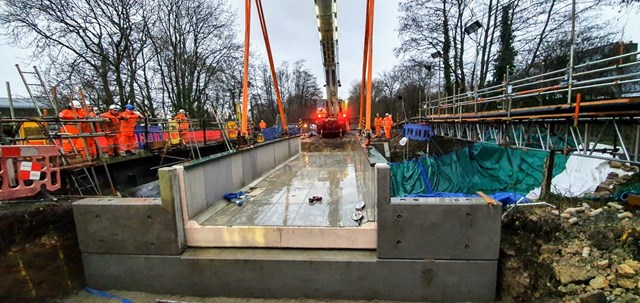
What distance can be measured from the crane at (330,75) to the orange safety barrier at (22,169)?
9797 millimetres

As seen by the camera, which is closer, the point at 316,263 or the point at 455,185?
the point at 316,263

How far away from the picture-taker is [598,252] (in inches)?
137

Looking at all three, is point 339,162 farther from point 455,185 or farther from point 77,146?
point 77,146

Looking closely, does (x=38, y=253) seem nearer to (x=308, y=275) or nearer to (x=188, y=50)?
(x=308, y=275)

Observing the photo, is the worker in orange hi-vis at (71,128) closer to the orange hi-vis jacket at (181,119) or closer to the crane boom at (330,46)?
the orange hi-vis jacket at (181,119)

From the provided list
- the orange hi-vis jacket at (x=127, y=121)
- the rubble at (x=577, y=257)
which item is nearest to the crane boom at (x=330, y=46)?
the orange hi-vis jacket at (x=127, y=121)

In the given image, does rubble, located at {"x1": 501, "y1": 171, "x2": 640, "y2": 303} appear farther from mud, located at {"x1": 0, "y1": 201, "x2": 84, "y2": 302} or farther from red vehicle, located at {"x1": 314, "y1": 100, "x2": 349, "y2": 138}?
red vehicle, located at {"x1": 314, "y1": 100, "x2": 349, "y2": 138}

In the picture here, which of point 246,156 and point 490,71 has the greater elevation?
point 490,71

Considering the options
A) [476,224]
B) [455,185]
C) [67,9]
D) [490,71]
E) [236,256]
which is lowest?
[455,185]

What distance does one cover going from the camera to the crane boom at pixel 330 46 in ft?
38.0

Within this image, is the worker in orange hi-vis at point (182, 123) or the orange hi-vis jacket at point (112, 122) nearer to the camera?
the orange hi-vis jacket at point (112, 122)

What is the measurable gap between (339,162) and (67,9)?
790 inches

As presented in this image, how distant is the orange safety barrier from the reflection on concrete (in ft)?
9.58

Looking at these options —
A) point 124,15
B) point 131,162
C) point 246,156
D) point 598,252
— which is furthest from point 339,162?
point 124,15
